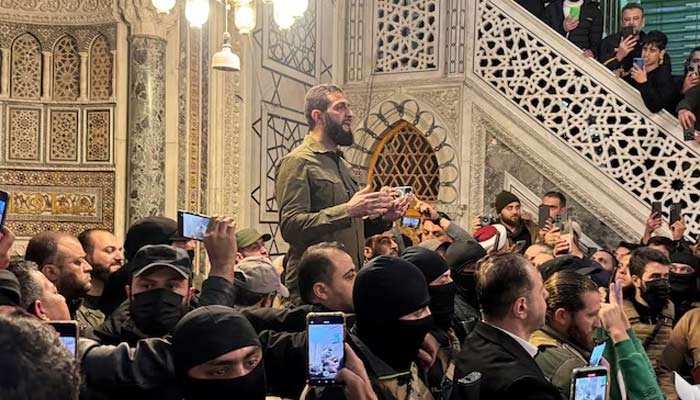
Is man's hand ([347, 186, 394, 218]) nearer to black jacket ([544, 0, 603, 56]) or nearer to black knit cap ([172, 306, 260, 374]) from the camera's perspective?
black knit cap ([172, 306, 260, 374])

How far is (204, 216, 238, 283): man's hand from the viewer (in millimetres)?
2436

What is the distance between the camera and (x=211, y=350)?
1.91 meters

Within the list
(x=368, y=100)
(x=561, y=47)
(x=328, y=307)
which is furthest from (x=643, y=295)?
(x=368, y=100)

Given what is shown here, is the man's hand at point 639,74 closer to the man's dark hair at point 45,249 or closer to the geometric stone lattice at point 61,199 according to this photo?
the geometric stone lattice at point 61,199

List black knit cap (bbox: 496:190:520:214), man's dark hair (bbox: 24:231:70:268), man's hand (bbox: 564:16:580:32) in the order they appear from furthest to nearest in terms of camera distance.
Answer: man's hand (bbox: 564:16:580:32) < black knit cap (bbox: 496:190:520:214) < man's dark hair (bbox: 24:231:70:268)

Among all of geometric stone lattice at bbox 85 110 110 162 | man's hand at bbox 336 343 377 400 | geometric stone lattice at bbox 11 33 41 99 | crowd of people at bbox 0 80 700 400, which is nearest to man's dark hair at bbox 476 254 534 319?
crowd of people at bbox 0 80 700 400

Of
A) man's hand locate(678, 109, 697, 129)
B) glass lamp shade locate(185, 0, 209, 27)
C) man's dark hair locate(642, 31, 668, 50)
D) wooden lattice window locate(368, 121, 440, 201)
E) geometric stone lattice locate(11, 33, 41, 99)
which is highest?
man's dark hair locate(642, 31, 668, 50)

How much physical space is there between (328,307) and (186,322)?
33.1 inches

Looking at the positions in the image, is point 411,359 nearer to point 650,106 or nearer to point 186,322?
point 186,322

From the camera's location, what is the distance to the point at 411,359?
2.23 m

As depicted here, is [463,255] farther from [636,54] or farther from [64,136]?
[636,54]

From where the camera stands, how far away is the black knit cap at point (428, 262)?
2.83 m

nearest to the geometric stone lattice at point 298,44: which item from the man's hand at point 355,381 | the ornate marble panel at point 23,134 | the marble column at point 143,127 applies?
the marble column at point 143,127

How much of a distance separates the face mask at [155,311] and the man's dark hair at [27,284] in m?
0.29
